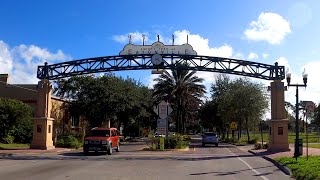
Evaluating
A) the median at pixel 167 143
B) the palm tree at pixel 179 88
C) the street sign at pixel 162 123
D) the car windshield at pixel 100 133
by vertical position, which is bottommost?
the median at pixel 167 143

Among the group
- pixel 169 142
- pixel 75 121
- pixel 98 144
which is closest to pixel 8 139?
pixel 98 144

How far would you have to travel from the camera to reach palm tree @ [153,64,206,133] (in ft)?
192

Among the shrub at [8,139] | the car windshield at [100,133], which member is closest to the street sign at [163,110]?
the car windshield at [100,133]

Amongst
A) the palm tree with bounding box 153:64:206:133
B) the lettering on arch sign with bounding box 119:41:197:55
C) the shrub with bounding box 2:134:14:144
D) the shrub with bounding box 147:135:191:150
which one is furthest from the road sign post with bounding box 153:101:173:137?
the palm tree with bounding box 153:64:206:133

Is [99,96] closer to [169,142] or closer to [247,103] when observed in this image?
[169,142]

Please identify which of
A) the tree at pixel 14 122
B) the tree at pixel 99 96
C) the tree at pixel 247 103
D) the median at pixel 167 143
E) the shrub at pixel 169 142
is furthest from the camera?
the tree at pixel 247 103

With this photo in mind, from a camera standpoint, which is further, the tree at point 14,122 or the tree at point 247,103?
the tree at point 247,103

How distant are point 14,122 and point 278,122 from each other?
2302cm

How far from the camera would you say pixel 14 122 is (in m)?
40.2

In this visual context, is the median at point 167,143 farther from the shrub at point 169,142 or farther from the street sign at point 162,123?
the street sign at point 162,123

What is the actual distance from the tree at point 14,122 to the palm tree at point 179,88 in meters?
20.9

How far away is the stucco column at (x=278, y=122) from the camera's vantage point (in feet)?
108

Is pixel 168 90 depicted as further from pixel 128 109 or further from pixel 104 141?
pixel 104 141

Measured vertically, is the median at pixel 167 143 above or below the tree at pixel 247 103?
below
